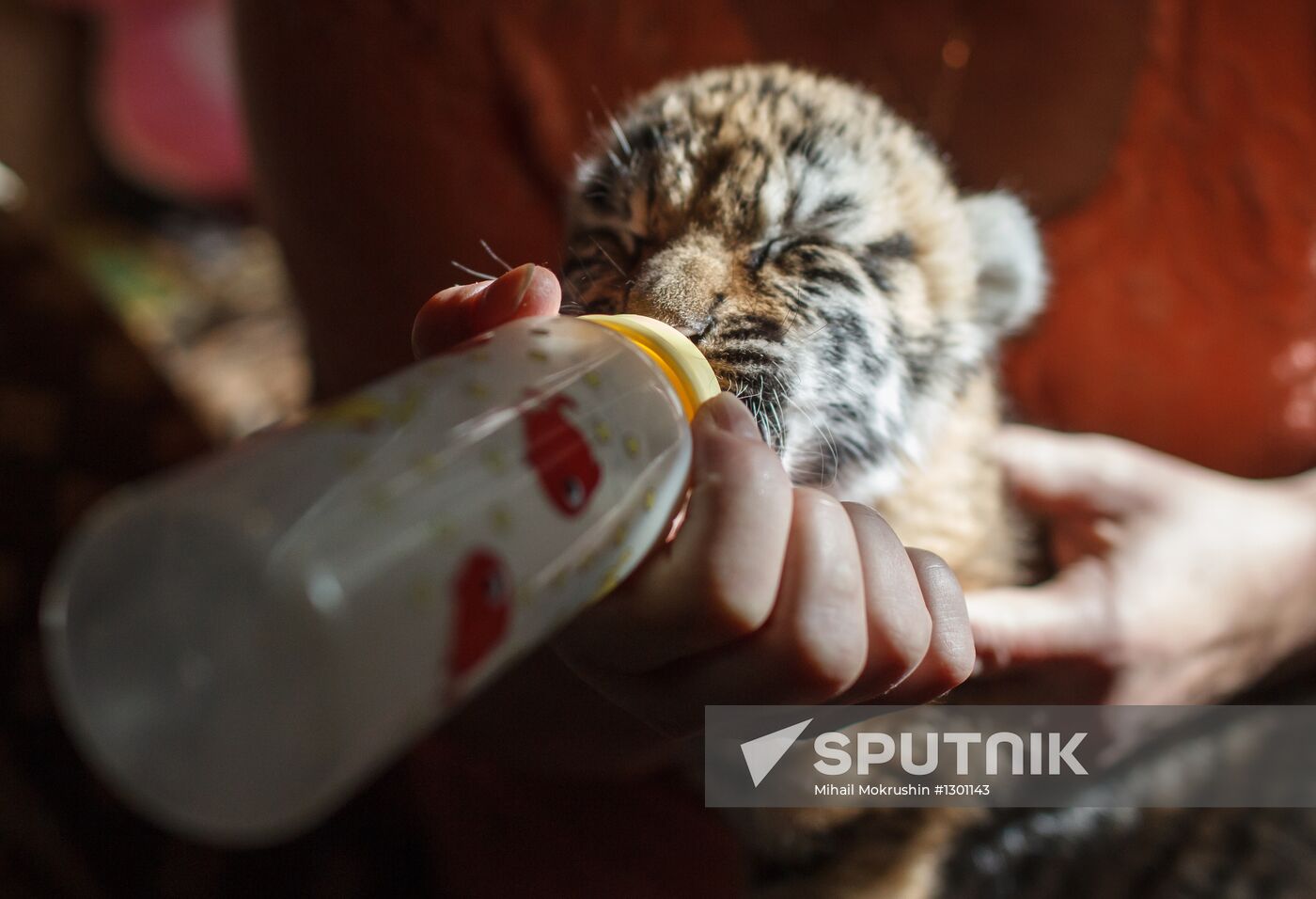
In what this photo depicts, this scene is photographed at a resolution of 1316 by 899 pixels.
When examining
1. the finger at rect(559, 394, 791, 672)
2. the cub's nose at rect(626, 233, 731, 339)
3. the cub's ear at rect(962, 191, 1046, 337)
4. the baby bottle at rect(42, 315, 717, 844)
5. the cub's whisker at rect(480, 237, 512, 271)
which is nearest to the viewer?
the baby bottle at rect(42, 315, 717, 844)

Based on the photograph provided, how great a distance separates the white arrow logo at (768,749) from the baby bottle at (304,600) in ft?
0.78

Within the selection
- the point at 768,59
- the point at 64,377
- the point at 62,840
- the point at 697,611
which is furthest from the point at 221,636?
the point at 64,377

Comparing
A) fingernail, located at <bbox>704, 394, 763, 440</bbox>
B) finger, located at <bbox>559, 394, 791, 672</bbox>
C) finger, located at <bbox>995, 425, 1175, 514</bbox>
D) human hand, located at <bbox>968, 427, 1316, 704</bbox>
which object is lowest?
human hand, located at <bbox>968, 427, 1316, 704</bbox>

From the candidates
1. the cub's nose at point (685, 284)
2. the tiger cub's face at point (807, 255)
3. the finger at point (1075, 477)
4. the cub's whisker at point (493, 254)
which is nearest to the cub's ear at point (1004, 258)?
the tiger cub's face at point (807, 255)

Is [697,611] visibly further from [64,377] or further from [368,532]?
[64,377]

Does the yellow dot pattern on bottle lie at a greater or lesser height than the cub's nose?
lesser

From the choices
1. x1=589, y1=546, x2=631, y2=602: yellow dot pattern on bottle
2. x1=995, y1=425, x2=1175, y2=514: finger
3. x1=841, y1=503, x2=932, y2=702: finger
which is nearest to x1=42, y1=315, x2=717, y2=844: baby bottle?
x1=589, y1=546, x2=631, y2=602: yellow dot pattern on bottle

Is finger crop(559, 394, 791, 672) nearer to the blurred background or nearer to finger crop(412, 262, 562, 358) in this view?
finger crop(412, 262, 562, 358)

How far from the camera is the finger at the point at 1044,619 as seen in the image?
0.58 meters

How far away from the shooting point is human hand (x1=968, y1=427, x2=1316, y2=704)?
27.8 inches

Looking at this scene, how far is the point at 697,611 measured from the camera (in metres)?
0.36

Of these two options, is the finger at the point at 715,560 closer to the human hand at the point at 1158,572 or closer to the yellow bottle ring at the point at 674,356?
the yellow bottle ring at the point at 674,356

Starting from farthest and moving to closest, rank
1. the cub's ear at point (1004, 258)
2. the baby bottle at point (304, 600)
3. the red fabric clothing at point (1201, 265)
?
the red fabric clothing at point (1201, 265) < the cub's ear at point (1004, 258) < the baby bottle at point (304, 600)

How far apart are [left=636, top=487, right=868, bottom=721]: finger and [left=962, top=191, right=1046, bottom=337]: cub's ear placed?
1.27ft
